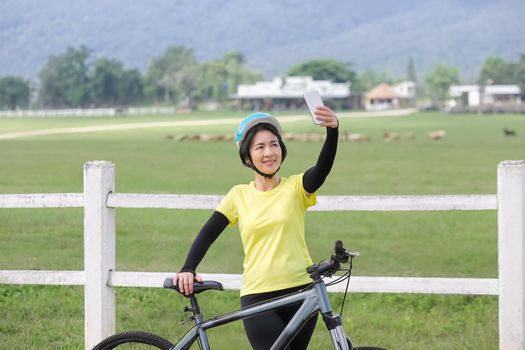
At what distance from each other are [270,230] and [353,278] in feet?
6.62

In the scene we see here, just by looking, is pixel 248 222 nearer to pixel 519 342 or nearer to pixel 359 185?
pixel 519 342

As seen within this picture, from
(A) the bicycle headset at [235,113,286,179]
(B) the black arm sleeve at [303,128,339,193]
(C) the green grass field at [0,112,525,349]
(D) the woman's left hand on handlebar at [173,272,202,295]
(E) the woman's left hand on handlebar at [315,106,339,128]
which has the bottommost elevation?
(C) the green grass field at [0,112,525,349]

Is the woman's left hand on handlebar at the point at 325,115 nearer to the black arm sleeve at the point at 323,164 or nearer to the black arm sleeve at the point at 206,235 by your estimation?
the black arm sleeve at the point at 323,164

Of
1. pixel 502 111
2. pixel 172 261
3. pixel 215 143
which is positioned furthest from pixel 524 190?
pixel 502 111

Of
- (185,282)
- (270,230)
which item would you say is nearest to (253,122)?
(270,230)

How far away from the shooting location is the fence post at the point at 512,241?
6.48 meters

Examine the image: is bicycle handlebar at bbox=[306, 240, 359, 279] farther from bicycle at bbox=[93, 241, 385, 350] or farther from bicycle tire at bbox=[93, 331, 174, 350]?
bicycle tire at bbox=[93, 331, 174, 350]

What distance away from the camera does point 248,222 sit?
471 cm

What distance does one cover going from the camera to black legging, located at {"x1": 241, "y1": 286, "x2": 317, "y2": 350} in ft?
15.1

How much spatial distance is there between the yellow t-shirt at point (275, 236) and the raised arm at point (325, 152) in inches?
2.7

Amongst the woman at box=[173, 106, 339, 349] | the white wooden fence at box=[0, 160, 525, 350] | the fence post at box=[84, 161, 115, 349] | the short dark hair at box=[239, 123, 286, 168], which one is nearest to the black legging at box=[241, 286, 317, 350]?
the woman at box=[173, 106, 339, 349]

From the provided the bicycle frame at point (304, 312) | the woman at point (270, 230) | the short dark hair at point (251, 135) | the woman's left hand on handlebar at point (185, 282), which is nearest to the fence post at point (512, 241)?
the woman at point (270, 230)

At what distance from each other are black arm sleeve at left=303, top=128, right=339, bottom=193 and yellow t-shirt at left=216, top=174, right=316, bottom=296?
0.20ft

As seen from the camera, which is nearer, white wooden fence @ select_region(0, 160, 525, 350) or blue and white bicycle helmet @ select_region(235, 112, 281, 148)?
blue and white bicycle helmet @ select_region(235, 112, 281, 148)
